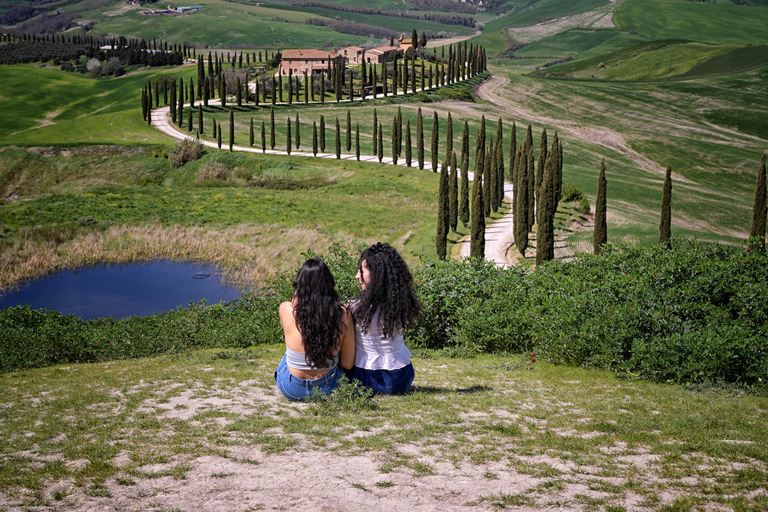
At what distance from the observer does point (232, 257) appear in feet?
130

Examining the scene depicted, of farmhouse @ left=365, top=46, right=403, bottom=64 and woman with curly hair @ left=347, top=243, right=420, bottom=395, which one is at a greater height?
farmhouse @ left=365, top=46, right=403, bottom=64

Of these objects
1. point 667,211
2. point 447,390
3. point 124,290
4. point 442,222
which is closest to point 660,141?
point 667,211

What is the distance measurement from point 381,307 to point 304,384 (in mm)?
1739

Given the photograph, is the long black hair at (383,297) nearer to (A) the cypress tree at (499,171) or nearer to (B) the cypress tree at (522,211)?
(B) the cypress tree at (522,211)

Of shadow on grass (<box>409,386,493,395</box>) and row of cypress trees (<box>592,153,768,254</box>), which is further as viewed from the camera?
row of cypress trees (<box>592,153,768,254</box>)

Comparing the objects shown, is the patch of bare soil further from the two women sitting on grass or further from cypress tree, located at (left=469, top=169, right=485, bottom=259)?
the two women sitting on grass

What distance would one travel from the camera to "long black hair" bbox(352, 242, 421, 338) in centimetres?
907

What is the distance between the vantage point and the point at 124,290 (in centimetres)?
3475

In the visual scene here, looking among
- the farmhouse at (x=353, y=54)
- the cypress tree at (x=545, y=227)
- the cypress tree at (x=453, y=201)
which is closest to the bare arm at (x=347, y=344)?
the cypress tree at (x=545, y=227)

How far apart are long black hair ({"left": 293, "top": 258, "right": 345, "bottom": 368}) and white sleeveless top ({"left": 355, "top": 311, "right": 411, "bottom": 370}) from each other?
65 centimetres

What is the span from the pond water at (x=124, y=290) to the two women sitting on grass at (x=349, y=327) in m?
23.3

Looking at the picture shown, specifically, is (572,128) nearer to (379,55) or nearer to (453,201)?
(379,55)

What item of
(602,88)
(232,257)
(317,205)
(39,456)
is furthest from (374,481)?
Result: (602,88)

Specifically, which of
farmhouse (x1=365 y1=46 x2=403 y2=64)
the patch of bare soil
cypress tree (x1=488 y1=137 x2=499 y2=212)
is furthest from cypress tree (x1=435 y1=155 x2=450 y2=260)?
farmhouse (x1=365 y1=46 x2=403 y2=64)
